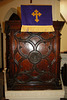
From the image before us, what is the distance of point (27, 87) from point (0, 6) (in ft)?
12.0

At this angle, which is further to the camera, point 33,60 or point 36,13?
point 33,60

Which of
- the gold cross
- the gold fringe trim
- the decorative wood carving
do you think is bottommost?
the decorative wood carving

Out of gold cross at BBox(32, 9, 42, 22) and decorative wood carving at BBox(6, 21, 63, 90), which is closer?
gold cross at BBox(32, 9, 42, 22)

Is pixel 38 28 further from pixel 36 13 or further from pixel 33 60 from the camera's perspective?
pixel 33 60

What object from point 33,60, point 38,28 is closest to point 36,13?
point 38,28

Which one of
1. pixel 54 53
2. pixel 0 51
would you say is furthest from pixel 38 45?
pixel 0 51

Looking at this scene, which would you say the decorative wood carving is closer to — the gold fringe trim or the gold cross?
the gold fringe trim

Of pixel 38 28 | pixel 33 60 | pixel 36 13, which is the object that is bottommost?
pixel 33 60

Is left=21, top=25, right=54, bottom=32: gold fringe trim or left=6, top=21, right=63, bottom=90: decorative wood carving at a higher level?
left=21, top=25, right=54, bottom=32: gold fringe trim

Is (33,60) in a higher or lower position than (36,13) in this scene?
lower

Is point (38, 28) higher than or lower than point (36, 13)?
lower

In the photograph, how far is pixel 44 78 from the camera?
2.80 metres

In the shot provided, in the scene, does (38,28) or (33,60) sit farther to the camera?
(33,60)

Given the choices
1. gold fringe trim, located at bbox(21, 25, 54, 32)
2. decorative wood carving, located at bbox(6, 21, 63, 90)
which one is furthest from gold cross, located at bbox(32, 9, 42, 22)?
decorative wood carving, located at bbox(6, 21, 63, 90)
